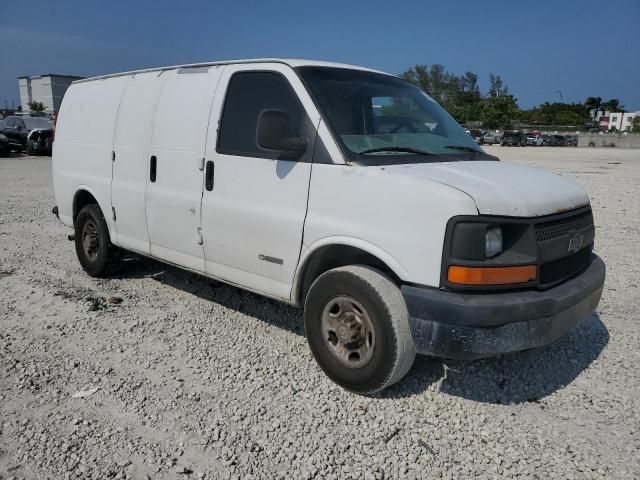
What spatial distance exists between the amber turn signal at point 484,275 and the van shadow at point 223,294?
1.81 meters

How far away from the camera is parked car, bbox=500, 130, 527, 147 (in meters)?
51.3

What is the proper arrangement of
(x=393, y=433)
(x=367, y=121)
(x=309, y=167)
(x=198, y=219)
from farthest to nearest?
(x=198, y=219), (x=367, y=121), (x=309, y=167), (x=393, y=433)

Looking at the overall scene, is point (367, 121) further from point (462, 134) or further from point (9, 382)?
point (9, 382)

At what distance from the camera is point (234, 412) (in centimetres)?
318

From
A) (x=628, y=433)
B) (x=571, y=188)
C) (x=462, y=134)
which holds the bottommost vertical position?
(x=628, y=433)

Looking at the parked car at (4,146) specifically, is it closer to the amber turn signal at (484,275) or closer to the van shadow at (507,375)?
the van shadow at (507,375)

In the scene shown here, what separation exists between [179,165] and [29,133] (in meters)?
22.4

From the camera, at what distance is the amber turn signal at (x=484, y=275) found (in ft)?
9.44

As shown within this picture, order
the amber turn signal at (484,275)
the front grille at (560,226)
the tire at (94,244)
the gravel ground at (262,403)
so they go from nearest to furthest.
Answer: the gravel ground at (262,403)
the amber turn signal at (484,275)
the front grille at (560,226)
the tire at (94,244)

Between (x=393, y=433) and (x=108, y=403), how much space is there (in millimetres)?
1764

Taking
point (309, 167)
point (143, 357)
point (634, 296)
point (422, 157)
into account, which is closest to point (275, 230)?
point (309, 167)

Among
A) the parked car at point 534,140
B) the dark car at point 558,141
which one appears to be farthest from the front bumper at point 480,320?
the dark car at point 558,141

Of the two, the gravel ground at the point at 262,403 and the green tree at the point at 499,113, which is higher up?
the green tree at the point at 499,113

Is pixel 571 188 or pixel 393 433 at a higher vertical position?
pixel 571 188
